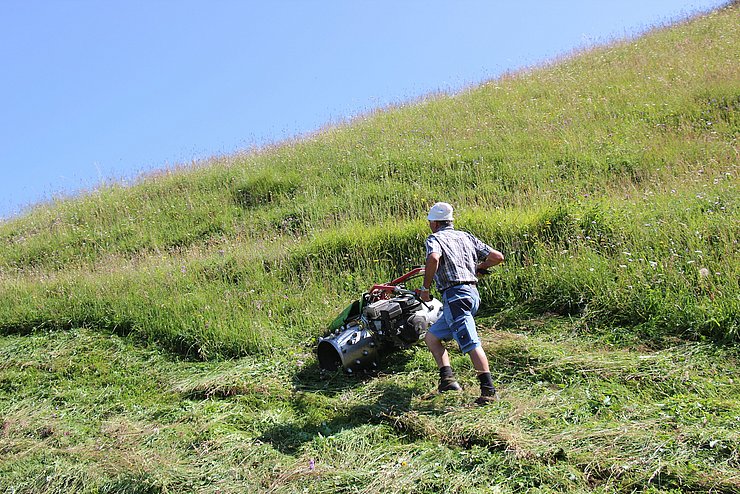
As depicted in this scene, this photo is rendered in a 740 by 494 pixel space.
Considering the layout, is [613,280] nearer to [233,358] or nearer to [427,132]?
[233,358]

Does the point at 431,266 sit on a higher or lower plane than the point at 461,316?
higher

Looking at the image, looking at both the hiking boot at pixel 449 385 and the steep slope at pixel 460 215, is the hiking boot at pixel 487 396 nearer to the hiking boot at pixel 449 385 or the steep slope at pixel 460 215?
the hiking boot at pixel 449 385

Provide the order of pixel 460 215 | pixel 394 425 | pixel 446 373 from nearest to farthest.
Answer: pixel 394 425
pixel 446 373
pixel 460 215

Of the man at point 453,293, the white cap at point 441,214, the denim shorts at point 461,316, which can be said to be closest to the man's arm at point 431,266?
the man at point 453,293

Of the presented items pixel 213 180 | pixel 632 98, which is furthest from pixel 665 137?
Answer: pixel 213 180

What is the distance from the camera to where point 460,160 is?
420 inches

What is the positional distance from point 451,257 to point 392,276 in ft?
9.15

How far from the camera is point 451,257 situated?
200 inches

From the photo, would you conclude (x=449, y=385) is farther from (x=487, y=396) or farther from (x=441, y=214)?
(x=441, y=214)

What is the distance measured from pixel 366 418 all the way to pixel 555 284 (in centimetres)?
279

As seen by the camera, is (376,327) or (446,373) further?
(376,327)

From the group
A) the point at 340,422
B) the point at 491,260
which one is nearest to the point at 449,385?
the point at 340,422

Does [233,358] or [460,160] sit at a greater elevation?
[460,160]

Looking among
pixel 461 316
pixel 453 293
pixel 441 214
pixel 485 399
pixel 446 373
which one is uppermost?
pixel 441 214
